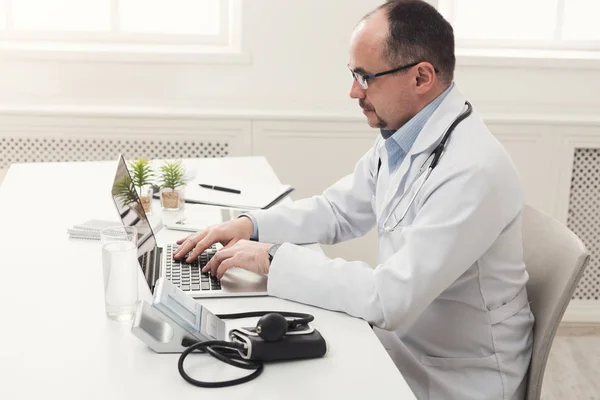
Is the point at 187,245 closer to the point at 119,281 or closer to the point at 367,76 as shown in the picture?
the point at 119,281

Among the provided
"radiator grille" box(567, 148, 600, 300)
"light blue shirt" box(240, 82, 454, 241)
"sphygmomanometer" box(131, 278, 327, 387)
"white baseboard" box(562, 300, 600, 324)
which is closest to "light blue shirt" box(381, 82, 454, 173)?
"light blue shirt" box(240, 82, 454, 241)

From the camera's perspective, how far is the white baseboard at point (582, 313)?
11.4 feet

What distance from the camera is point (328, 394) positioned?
1181 mm

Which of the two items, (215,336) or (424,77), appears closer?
(215,336)

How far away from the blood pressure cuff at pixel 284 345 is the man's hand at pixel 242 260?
283 mm

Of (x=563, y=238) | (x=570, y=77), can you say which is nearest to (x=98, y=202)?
(x=563, y=238)

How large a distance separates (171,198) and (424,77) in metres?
0.78

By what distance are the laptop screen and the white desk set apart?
121mm

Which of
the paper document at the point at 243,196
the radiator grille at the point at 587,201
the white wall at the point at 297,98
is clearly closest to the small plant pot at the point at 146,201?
the paper document at the point at 243,196

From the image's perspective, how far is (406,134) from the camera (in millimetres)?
1709

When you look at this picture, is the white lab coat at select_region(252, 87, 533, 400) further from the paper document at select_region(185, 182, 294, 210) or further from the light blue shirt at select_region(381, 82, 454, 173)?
the paper document at select_region(185, 182, 294, 210)

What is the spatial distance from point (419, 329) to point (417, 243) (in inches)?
11.7

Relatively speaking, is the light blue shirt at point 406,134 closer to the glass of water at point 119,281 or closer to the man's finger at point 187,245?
the man's finger at point 187,245

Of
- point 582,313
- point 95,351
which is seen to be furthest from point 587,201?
point 95,351
